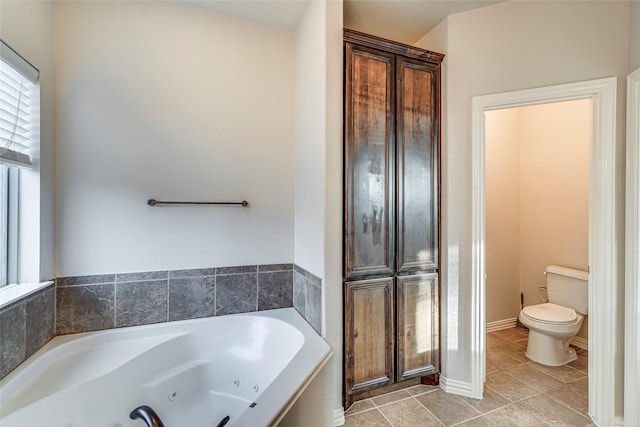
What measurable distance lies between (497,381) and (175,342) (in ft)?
7.64

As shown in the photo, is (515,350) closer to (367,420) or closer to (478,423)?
(478,423)

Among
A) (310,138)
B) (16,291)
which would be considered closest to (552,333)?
(310,138)

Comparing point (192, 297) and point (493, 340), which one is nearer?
point (192, 297)

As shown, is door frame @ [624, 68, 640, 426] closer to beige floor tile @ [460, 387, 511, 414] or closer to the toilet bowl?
beige floor tile @ [460, 387, 511, 414]

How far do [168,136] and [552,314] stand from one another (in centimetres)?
338

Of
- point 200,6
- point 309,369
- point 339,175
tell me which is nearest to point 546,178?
point 339,175

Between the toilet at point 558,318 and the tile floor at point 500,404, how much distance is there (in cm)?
12

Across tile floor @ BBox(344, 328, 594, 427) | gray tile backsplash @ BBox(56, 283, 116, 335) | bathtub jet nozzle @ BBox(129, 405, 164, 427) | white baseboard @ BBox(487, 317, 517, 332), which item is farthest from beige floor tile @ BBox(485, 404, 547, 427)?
gray tile backsplash @ BBox(56, 283, 116, 335)

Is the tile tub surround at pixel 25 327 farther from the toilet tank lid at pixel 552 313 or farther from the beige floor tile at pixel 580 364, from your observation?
the beige floor tile at pixel 580 364

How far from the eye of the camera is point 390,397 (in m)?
2.00

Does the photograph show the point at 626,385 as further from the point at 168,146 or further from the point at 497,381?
the point at 168,146

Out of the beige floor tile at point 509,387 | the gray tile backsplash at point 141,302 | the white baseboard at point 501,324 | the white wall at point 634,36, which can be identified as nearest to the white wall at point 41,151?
the gray tile backsplash at point 141,302

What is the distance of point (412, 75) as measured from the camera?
79.0 inches

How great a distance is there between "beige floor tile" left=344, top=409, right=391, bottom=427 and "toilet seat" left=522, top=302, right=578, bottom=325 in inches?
63.4
